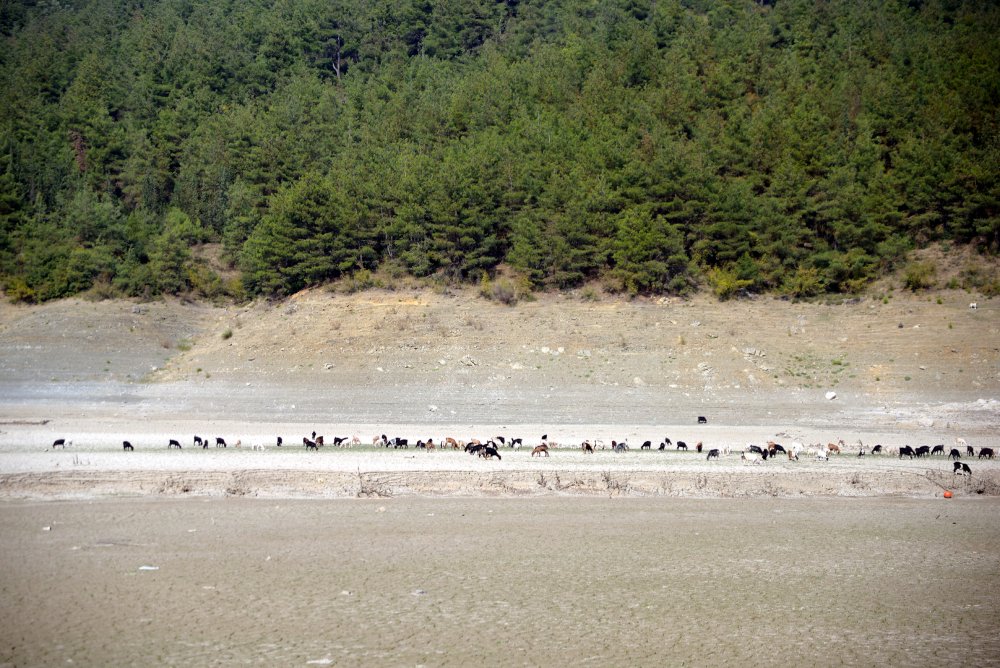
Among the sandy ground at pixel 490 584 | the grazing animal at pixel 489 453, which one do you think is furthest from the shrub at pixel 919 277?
the grazing animal at pixel 489 453

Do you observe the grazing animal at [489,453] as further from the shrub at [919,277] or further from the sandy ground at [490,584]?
the shrub at [919,277]

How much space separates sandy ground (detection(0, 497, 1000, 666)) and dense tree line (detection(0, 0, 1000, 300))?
27.4 meters

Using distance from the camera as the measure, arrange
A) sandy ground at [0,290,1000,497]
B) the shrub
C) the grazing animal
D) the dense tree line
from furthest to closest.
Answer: the dense tree line < the shrub < the grazing animal < sandy ground at [0,290,1000,497]

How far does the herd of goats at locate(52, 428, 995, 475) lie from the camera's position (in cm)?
2130

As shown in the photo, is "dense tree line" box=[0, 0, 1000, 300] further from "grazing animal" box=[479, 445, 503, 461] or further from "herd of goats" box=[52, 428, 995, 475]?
"grazing animal" box=[479, 445, 503, 461]

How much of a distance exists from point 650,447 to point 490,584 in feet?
38.6

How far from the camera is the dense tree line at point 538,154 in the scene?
4247 centimetres

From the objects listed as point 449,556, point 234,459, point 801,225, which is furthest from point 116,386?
point 801,225

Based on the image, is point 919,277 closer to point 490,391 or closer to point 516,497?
point 490,391

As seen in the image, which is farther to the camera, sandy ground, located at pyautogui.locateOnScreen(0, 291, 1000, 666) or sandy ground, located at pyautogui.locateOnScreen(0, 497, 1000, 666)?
sandy ground, located at pyautogui.locateOnScreen(0, 291, 1000, 666)

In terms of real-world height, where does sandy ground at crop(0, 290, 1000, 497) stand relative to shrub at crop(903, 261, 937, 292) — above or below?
below

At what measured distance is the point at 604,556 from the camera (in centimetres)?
1331

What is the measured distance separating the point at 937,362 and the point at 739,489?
17.6 metres

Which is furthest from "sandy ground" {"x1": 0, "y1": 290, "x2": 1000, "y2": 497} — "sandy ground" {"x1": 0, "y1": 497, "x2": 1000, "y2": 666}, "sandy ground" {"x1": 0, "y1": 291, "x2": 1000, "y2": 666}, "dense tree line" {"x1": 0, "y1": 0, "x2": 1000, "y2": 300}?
"dense tree line" {"x1": 0, "y1": 0, "x2": 1000, "y2": 300}
